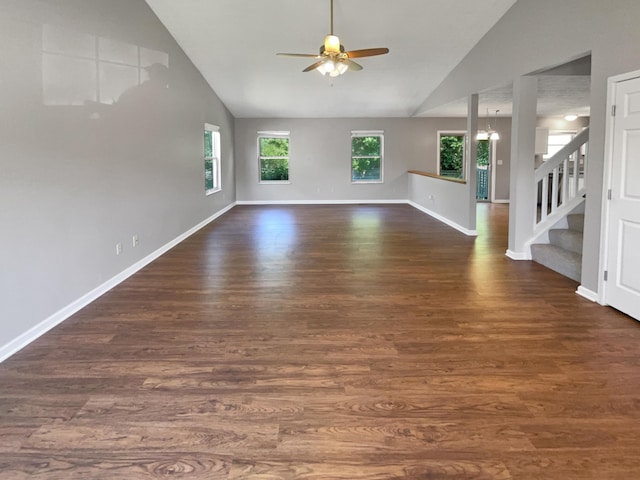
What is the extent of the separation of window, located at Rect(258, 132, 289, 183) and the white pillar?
8026 mm

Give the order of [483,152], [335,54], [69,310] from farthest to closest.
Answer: [483,152]
[335,54]
[69,310]

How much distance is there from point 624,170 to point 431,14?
12.8 feet

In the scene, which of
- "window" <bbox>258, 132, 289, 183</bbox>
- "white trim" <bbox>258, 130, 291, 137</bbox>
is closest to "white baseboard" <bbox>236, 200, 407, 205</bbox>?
"window" <bbox>258, 132, 289, 183</bbox>

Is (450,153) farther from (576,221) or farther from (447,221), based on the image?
(576,221)

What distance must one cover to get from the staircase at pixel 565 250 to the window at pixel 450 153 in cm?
758

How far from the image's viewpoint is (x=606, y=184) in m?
4.02

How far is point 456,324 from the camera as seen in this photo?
3717 mm

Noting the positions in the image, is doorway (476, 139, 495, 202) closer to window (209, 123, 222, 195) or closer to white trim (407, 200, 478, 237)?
white trim (407, 200, 478, 237)

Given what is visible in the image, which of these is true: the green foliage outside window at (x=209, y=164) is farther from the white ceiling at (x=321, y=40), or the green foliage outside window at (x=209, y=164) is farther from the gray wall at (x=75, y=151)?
the gray wall at (x=75, y=151)

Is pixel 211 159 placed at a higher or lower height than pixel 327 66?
lower

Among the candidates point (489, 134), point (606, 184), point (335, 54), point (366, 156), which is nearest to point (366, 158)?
point (366, 156)

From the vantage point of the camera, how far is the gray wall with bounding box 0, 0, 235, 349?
3.23 meters

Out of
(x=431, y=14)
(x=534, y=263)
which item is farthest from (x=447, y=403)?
(x=431, y=14)

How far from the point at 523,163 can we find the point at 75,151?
4.67 metres
